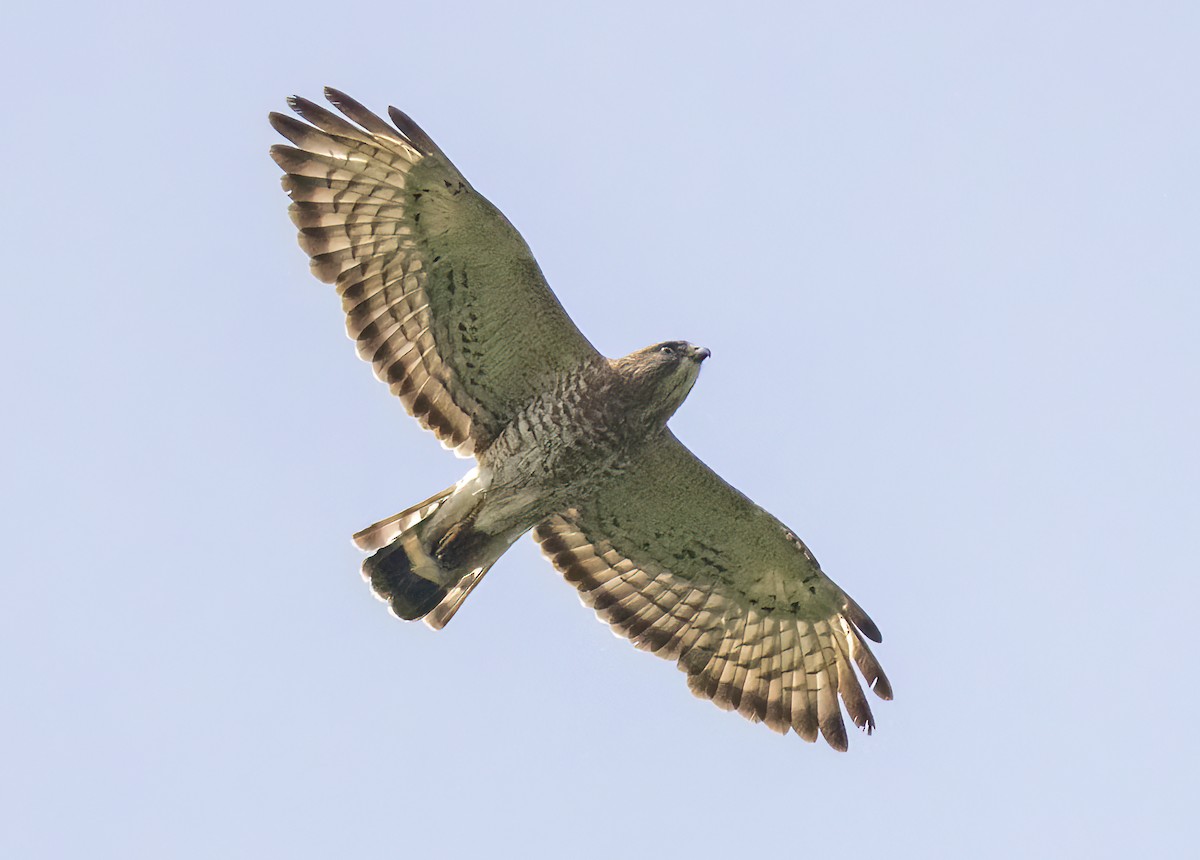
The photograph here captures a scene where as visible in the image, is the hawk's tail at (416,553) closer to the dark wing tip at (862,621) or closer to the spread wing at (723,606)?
the spread wing at (723,606)

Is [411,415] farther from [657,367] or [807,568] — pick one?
[807,568]

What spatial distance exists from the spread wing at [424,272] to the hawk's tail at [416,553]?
56 centimetres

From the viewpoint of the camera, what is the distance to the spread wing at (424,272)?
12102 mm

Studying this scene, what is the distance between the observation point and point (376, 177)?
12.3 meters

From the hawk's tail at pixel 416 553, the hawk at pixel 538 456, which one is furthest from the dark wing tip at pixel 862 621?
the hawk's tail at pixel 416 553

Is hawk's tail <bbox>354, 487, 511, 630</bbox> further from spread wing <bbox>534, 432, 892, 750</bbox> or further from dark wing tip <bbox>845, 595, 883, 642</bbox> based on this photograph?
dark wing tip <bbox>845, 595, 883, 642</bbox>

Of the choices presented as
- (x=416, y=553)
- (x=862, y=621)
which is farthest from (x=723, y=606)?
(x=416, y=553)

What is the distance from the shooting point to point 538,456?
1266 centimetres

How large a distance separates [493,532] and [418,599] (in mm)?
714

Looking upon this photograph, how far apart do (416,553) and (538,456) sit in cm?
111

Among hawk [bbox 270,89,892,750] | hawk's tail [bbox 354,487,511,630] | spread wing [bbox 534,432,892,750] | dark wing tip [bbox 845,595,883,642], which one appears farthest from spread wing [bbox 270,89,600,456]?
dark wing tip [bbox 845,595,883,642]

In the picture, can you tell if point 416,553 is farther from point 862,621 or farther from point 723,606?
point 862,621

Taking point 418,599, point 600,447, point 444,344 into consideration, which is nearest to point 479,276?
point 444,344

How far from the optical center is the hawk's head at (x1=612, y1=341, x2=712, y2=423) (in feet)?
40.4
